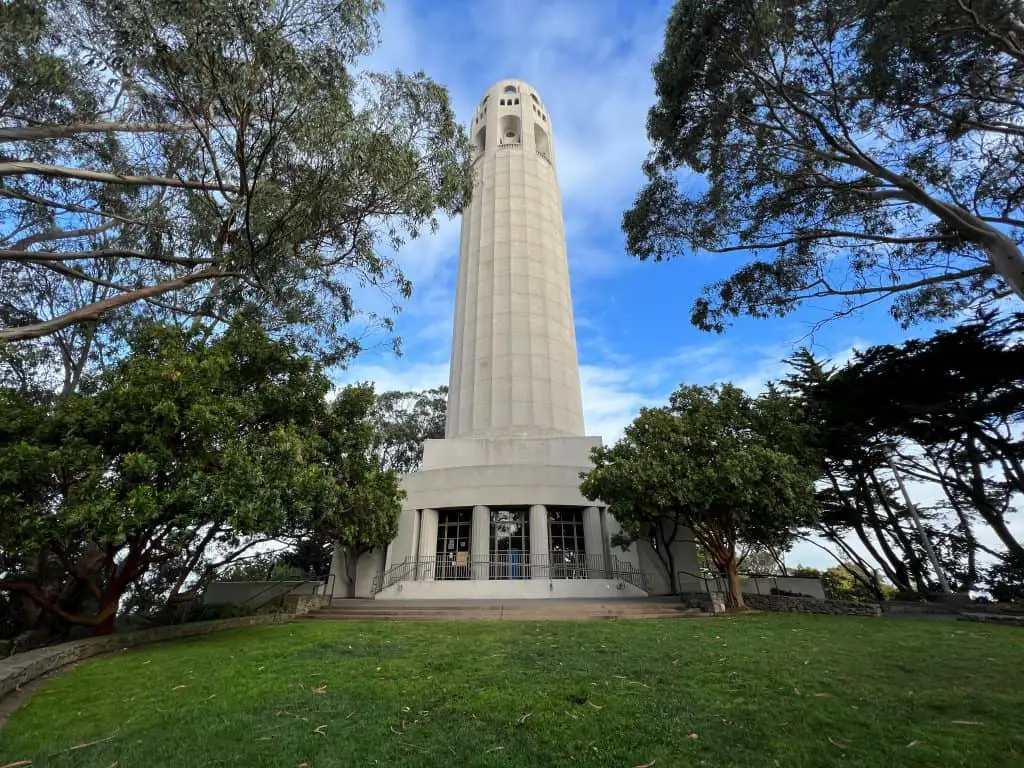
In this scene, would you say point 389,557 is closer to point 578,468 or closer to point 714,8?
point 578,468

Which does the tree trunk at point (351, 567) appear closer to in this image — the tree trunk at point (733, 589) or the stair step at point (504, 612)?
the stair step at point (504, 612)

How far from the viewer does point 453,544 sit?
19.7 metres

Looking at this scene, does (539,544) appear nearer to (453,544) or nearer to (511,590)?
(511,590)

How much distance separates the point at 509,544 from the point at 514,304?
1220 cm

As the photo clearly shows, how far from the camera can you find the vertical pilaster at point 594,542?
1825 cm

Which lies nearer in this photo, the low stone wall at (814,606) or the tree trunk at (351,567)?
the low stone wall at (814,606)

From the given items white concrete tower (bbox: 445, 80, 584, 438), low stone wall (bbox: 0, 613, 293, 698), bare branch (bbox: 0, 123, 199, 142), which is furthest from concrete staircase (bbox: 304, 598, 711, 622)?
bare branch (bbox: 0, 123, 199, 142)

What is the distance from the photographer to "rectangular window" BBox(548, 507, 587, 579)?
1808 centimetres

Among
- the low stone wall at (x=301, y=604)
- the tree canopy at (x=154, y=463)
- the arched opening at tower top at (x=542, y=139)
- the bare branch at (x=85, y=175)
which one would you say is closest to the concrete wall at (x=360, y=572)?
the low stone wall at (x=301, y=604)

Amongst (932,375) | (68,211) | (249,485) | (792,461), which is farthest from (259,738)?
(932,375)

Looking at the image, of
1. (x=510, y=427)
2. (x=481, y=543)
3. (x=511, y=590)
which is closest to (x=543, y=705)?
(x=511, y=590)

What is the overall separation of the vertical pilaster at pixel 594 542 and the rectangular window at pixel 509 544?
226 cm

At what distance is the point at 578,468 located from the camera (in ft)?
66.4

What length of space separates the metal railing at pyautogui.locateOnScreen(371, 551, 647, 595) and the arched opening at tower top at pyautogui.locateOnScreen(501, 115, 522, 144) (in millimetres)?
25596
